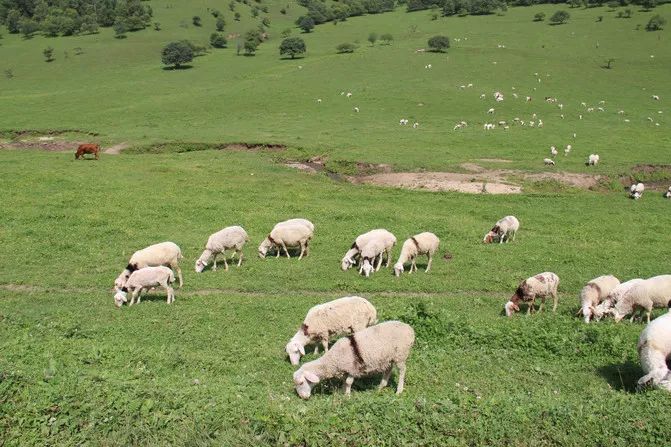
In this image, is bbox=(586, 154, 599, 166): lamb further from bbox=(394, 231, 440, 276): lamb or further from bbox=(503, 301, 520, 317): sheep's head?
bbox=(503, 301, 520, 317): sheep's head

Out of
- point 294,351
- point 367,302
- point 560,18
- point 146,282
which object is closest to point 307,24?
point 560,18

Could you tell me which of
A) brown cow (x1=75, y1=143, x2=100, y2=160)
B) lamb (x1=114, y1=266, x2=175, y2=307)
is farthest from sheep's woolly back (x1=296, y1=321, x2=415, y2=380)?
brown cow (x1=75, y1=143, x2=100, y2=160)

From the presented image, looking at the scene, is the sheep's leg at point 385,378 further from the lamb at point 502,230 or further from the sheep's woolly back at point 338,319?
the lamb at point 502,230

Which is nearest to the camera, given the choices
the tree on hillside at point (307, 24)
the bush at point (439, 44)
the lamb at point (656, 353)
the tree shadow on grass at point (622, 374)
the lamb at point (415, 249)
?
the lamb at point (656, 353)

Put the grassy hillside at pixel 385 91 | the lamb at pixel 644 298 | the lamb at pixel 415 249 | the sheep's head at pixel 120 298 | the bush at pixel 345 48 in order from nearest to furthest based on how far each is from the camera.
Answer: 1. the lamb at pixel 644 298
2. the sheep's head at pixel 120 298
3. the lamb at pixel 415 249
4. the grassy hillside at pixel 385 91
5. the bush at pixel 345 48

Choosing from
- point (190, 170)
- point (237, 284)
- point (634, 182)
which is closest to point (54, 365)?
point (237, 284)

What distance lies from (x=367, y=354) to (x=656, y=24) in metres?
101

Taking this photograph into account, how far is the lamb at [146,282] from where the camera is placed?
56.5ft

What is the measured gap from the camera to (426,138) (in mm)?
47719

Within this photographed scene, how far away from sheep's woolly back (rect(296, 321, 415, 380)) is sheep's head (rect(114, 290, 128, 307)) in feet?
25.9

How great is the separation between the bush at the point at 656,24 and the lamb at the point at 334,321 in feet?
324

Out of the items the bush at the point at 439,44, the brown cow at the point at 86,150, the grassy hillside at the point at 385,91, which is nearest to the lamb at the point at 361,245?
the grassy hillside at the point at 385,91

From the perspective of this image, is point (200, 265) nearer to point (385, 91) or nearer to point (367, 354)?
point (367, 354)

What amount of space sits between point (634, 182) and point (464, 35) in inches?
2762
